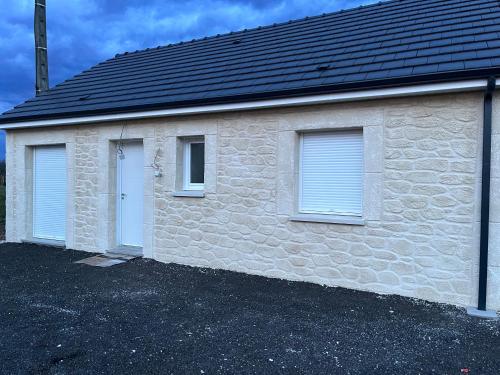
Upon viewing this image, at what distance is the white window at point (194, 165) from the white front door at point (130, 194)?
1083mm

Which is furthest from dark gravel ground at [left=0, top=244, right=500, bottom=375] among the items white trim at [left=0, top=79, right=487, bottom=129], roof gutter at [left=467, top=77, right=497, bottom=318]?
white trim at [left=0, top=79, right=487, bottom=129]

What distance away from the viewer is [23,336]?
14.0 ft

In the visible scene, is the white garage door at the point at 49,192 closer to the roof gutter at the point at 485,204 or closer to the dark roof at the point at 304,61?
the dark roof at the point at 304,61

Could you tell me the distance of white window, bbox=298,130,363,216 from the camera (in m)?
6.13

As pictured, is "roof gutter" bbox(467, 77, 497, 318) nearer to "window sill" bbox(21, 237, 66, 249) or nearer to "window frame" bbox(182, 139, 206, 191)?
"window frame" bbox(182, 139, 206, 191)

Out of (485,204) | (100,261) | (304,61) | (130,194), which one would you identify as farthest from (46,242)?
(485,204)

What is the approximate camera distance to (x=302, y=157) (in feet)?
21.6

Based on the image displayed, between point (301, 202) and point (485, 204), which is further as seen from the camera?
point (301, 202)

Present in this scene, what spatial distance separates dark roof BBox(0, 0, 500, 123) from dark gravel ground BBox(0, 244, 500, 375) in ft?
9.86

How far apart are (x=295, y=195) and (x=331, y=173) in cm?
67

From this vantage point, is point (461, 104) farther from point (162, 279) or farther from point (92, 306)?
point (92, 306)

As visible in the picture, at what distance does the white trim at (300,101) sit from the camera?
521 centimetres

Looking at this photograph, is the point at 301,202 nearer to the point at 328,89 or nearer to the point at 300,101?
the point at 300,101

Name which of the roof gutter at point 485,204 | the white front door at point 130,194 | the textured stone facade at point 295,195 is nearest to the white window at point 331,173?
the textured stone facade at point 295,195
